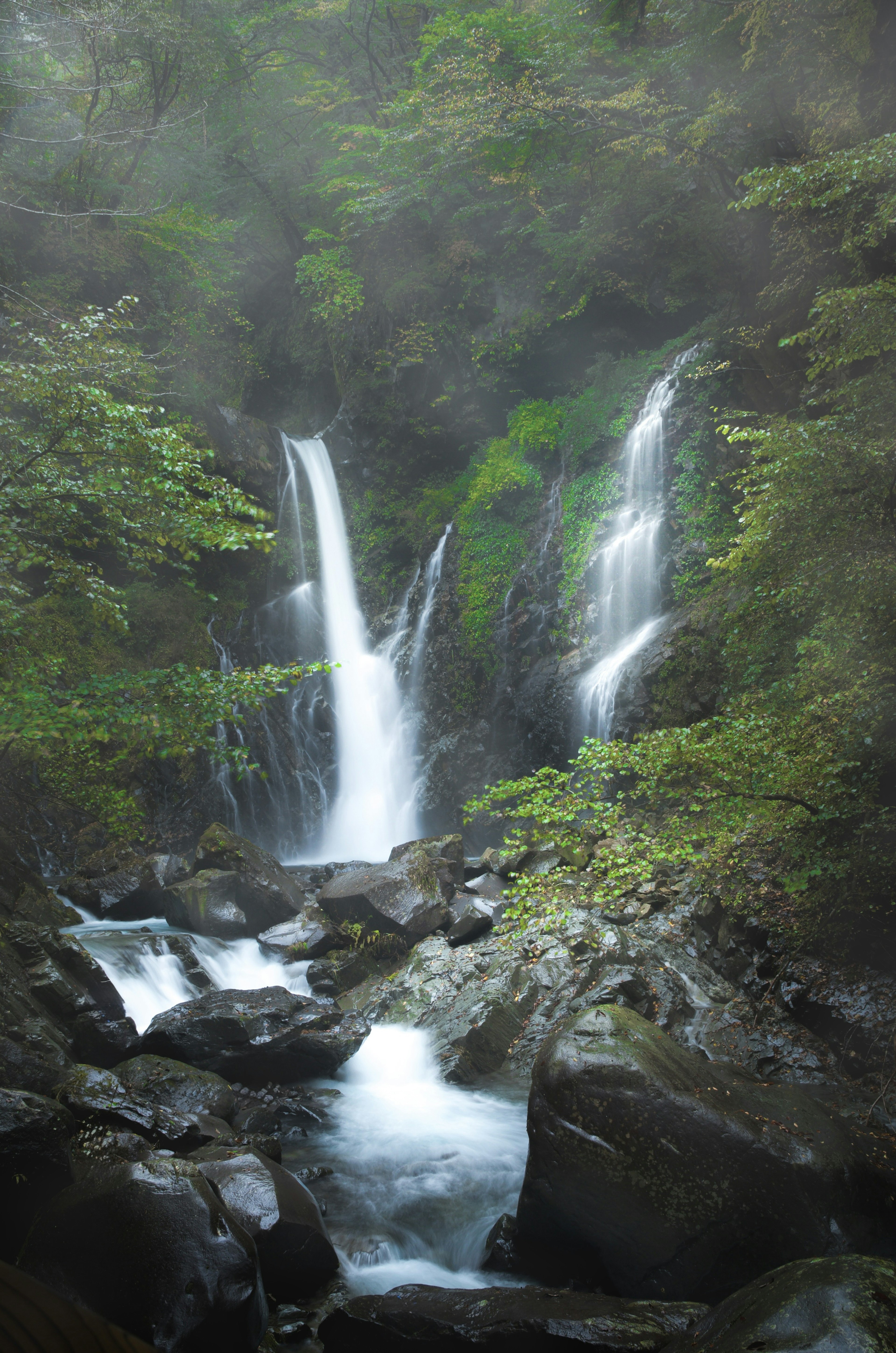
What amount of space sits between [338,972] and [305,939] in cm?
89

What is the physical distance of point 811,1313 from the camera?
2.62m

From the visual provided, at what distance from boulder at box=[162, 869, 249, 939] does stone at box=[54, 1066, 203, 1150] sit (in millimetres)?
4953

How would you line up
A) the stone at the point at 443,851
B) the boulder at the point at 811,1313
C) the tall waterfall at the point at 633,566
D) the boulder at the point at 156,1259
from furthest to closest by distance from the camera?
the tall waterfall at the point at 633,566
the stone at the point at 443,851
the boulder at the point at 156,1259
the boulder at the point at 811,1313

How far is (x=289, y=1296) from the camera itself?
4.14m

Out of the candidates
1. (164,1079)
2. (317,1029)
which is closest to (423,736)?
(317,1029)

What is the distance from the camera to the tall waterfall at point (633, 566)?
13070 millimetres

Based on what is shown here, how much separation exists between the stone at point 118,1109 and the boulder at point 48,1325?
201 inches

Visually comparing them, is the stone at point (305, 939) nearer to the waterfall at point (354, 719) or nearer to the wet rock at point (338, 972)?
the wet rock at point (338, 972)

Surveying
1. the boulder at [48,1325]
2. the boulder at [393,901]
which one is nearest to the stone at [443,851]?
the boulder at [393,901]

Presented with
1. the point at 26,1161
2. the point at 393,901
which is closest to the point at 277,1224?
the point at 26,1161

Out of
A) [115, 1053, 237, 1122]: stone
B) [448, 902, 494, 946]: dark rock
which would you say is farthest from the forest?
[448, 902, 494, 946]: dark rock

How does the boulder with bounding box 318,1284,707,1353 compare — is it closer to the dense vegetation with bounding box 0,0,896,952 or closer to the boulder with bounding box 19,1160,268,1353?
the boulder with bounding box 19,1160,268,1353

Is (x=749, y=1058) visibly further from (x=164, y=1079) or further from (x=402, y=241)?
(x=402, y=241)

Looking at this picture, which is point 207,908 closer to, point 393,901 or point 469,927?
point 393,901
